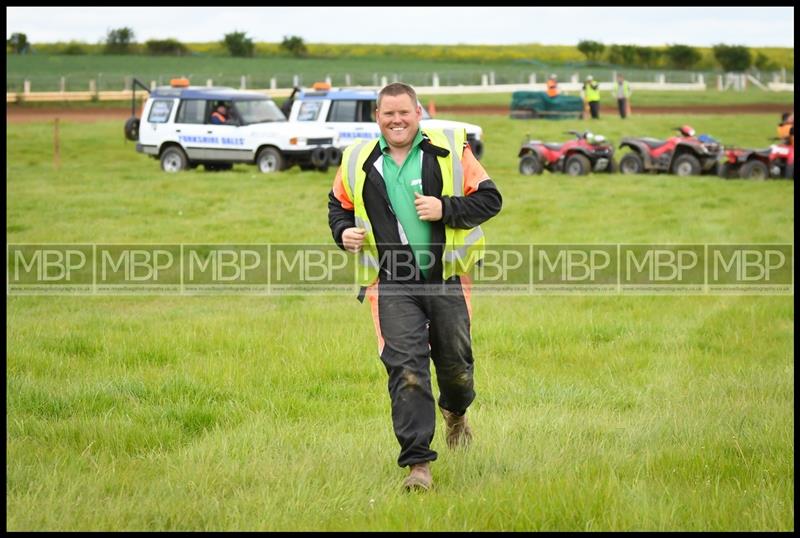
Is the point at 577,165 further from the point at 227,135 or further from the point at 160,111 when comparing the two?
the point at 160,111

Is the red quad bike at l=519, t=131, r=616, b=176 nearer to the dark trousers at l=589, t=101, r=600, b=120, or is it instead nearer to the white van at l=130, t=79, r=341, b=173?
the white van at l=130, t=79, r=341, b=173

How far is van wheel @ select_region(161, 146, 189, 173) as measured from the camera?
28531mm

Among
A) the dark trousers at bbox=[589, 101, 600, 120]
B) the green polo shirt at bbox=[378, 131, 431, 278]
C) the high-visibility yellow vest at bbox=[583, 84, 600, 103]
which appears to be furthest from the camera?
the dark trousers at bbox=[589, 101, 600, 120]

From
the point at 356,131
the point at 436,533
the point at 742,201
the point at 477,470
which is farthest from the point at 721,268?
the point at 356,131

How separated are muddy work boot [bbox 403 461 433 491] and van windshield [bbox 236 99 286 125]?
23154mm

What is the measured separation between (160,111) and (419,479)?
24.6 metres

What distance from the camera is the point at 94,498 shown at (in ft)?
17.1

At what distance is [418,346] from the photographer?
224 inches

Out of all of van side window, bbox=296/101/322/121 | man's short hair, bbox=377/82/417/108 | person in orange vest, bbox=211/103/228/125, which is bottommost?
man's short hair, bbox=377/82/417/108

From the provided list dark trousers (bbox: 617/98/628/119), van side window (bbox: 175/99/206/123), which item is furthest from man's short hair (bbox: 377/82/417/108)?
dark trousers (bbox: 617/98/628/119)

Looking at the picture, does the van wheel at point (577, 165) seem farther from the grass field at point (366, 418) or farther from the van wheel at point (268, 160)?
the grass field at point (366, 418)

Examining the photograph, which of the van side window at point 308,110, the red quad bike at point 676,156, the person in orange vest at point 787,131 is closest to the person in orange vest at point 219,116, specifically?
the van side window at point 308,110

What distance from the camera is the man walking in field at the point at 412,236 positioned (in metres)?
5.60

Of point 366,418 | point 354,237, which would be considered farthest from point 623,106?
point 354,237
